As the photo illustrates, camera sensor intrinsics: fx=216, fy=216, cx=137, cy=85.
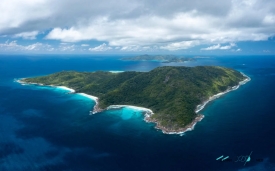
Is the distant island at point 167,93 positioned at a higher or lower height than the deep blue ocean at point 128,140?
higher

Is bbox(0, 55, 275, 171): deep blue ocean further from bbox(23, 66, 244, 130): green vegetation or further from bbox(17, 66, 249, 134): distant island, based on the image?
bbox(23, 66, 244, 130): green vegetation

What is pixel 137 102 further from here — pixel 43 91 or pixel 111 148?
pixel 43 91

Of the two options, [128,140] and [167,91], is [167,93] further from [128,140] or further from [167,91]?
[128,140]

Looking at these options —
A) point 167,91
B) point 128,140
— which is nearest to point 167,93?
point 167,91

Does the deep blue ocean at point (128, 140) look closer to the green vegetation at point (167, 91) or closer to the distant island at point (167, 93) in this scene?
the distant island at point (167, 93)

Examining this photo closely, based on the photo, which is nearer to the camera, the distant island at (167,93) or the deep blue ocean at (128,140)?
the deep blue ocean at (128,140)

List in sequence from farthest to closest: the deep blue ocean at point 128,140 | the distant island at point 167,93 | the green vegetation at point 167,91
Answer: the green vegetation at point 167,91 → the distant island at point 167,93 → the deep blue ocean at point 128,140

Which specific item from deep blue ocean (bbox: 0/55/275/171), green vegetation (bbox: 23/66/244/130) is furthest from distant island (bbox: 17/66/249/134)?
deep blue ocean (bbox: 0/55/275/171)

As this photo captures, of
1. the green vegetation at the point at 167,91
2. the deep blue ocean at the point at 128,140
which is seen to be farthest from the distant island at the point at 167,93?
the deep blue ocean at the point at 128,140
